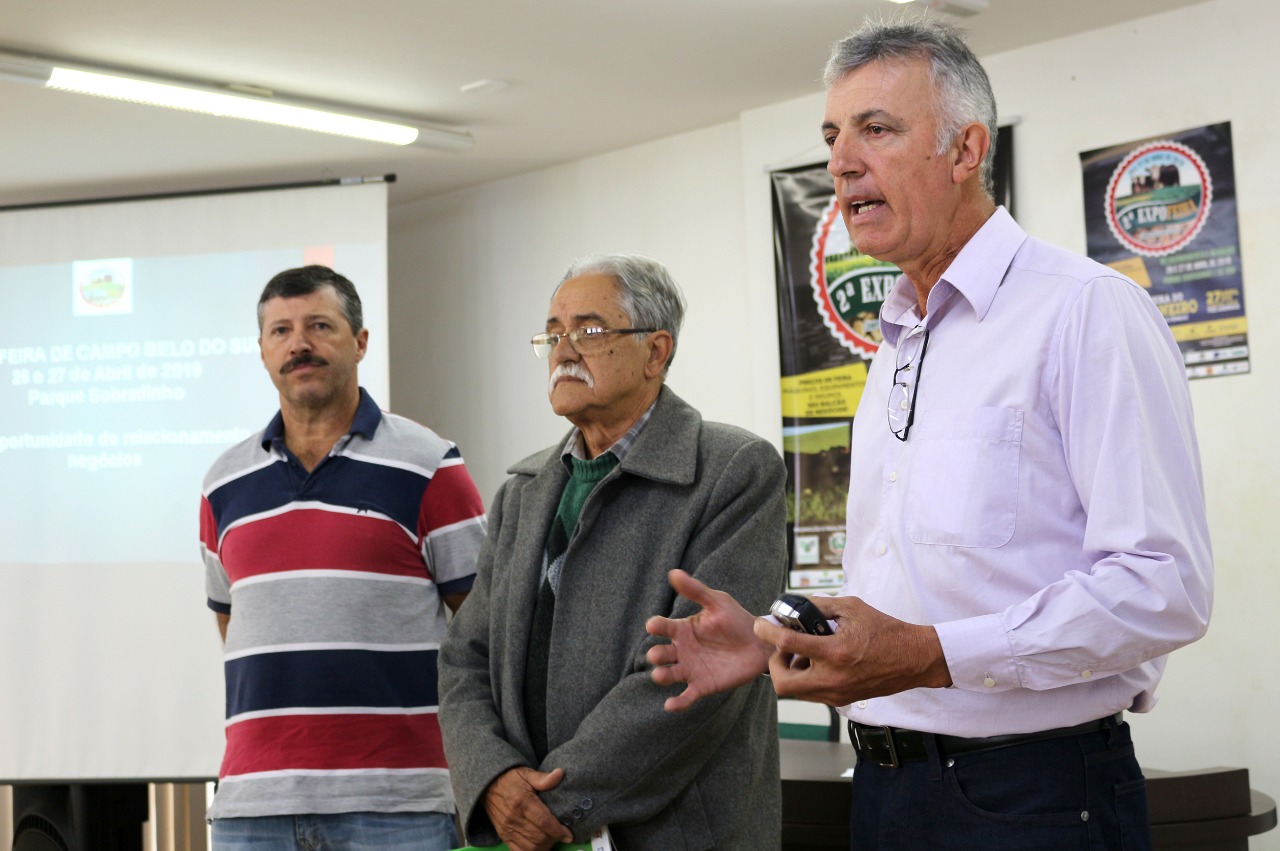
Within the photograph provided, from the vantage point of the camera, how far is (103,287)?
6.29 m

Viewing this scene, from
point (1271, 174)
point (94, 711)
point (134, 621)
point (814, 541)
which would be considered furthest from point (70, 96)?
point (1271, 174)

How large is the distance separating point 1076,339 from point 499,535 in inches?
46.3

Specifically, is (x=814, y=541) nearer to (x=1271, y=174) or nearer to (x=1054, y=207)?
(x=1054, y=207)

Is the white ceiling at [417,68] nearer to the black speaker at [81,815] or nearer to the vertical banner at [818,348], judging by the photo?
the vertical banner at [818,348]

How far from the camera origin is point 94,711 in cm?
602

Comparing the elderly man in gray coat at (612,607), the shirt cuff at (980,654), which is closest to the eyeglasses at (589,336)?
the elderly man in gray coat at (612,607)

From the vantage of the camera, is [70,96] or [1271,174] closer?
[1271,174]

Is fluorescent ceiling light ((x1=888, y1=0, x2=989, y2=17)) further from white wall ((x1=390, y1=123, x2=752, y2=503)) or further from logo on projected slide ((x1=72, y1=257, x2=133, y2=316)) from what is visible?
logo on projected slide ((x1=72, y1=257, x2=133, y2=316))

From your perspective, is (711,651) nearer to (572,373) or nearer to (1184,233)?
(572,373)

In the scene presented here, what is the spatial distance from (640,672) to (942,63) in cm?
97

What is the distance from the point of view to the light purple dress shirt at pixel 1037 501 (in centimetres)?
125

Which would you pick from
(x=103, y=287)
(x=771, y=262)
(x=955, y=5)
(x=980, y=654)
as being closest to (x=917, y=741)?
(x=980, y=654)

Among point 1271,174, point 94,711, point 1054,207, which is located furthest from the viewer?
point 94,711

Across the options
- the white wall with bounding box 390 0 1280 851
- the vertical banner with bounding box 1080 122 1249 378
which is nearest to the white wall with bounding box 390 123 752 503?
the white wall with bounding box 390 0 1280 851
